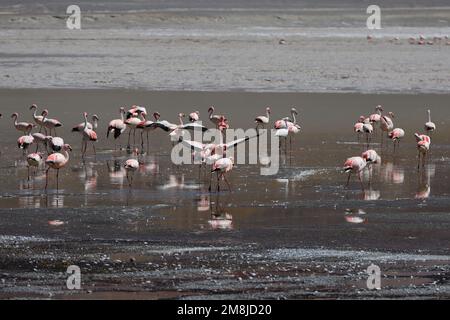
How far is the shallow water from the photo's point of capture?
1134 cm

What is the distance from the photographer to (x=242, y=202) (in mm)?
13359

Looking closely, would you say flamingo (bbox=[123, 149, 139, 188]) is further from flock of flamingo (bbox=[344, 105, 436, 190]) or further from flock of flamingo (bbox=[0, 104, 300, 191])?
flock of flamingo (bbox=[344, 105, 436, 190])

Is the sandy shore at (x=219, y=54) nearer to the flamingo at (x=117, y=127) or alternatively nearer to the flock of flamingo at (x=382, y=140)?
the flock of flamingo at (x=382, y=140)

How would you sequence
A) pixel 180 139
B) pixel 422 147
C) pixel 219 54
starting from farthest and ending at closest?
pixel 219 54 → pixel 180 139 → pixel 422 147

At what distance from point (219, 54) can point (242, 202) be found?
72.2 ft

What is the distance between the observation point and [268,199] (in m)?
13.6

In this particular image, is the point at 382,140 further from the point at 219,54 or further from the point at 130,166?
the point at 219,54

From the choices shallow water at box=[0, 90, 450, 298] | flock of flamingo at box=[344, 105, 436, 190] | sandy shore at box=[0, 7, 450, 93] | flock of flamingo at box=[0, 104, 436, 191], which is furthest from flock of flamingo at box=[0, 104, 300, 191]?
sandy shore at box=[0, 7, 450, 93]

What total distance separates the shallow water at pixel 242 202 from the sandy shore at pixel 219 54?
8308mm

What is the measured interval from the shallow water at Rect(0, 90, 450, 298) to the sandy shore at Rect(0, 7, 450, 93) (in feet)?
27.3

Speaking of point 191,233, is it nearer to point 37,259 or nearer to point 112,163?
point 37,259

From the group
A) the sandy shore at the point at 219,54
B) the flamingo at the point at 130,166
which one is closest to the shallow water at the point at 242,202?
the flamingo at the point at 130,166

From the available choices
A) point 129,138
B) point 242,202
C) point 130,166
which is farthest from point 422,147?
point 129,138
